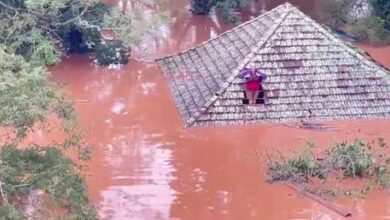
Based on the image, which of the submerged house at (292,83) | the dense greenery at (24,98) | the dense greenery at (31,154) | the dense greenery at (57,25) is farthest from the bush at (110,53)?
the dense greenery at (24,98)

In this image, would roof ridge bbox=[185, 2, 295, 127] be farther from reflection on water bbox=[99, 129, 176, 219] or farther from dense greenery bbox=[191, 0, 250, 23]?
dense greenery bbox=[191, 0, 250, 23]

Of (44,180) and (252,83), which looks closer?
(44,180)

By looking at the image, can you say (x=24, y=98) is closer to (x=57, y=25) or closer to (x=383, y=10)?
(x=57, y=25)

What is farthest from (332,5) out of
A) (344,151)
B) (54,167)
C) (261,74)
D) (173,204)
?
(54,167)

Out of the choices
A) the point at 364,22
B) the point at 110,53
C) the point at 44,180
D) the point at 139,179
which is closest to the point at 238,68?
the point at 139,179

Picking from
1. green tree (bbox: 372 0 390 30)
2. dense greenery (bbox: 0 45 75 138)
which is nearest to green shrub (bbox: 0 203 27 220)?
dense greenery (bbox: 0 45 75 138)

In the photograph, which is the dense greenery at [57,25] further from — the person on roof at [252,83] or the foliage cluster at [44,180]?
the foliage cluster at [44,180]
